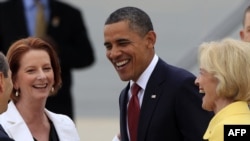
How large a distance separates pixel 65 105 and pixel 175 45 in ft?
6.25

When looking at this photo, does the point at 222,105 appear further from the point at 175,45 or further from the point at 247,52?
the point at 175,45

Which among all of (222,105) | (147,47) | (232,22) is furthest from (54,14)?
(222,105)

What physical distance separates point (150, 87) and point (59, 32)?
3.06 meters

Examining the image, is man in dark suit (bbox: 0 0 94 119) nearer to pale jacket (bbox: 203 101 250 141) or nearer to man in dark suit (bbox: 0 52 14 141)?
man in dark suit (bbox: 0 52 14 141)

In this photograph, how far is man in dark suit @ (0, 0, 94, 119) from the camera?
8992 mm

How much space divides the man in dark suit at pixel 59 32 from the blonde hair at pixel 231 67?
156 inches

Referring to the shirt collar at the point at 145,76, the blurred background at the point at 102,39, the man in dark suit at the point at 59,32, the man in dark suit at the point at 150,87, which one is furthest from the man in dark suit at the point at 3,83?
the blurred background at the point at 102,39

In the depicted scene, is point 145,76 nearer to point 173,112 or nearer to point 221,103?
point 173,112

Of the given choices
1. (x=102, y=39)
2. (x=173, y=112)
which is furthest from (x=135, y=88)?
(x=102, y=39)

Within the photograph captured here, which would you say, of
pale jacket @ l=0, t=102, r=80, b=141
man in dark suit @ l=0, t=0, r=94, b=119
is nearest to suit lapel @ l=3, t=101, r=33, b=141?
pale jacket @ l=0, t=102, r=80, b=141

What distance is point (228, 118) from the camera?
4.97 meters

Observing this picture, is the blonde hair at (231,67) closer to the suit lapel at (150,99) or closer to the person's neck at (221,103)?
the person's neck at (221,103)

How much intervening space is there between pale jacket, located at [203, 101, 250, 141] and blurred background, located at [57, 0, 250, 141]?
15.0 ft

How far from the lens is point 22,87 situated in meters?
6.71
